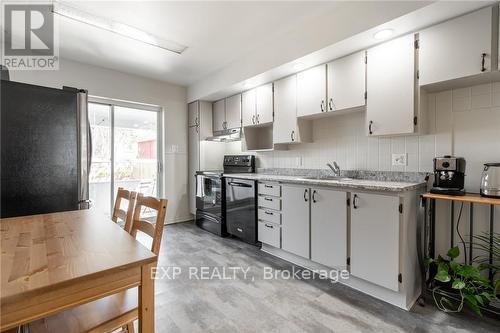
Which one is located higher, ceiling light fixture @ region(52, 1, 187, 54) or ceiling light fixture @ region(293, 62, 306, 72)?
ceiling light fixture @ region(52, 1, 187, 54)

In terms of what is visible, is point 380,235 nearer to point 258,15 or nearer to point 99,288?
point 99,288

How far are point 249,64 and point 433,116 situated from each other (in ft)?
7.01

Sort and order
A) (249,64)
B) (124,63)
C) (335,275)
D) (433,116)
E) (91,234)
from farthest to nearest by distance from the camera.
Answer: (124,63) → (249,64) → (335,275) → (433,116) → (91,234)

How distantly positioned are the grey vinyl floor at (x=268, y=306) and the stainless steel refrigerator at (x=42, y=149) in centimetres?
117

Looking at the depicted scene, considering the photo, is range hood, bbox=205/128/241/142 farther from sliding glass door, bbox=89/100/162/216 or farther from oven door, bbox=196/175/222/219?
sliding glass door, bbox=89/100/162/216

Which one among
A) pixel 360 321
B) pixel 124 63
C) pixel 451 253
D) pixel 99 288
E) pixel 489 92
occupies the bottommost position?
pixel 360 321

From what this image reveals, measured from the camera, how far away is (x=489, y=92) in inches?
73.3

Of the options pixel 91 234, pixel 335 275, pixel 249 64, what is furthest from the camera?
pixel 249 64

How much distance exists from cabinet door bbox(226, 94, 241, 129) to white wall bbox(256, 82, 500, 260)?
64.7 inches

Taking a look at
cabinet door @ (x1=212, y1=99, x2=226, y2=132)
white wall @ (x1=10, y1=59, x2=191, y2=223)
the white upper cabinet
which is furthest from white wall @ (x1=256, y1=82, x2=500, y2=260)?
white wall @ (x1=10, y1=59, x2=191, y2=223)

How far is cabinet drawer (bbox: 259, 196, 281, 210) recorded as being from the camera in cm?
277

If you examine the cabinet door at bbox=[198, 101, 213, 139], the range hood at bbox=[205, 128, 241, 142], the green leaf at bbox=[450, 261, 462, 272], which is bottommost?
the green leaf at bbox=[450, 261, 462, 272]

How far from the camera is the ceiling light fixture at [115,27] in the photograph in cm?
219

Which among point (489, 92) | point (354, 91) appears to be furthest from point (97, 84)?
point (489, 92)
